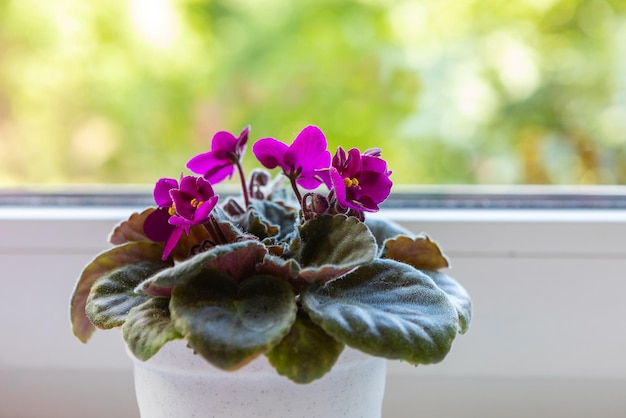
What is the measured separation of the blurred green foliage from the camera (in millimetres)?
967

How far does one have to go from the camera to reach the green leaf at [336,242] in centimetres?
45

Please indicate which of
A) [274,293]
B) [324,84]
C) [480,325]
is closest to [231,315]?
[274,293]

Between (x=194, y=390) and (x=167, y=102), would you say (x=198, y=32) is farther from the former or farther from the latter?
(x=194, y=390)

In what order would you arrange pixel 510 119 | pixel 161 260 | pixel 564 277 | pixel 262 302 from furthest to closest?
pixel 510 119
pixel 564 277
pixel 161 260
pixel 262 302

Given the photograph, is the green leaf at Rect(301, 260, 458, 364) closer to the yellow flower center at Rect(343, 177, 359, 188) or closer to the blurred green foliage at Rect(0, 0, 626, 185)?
the yellow flower center at Rect(343, 177, 359, 188)

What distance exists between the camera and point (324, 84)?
1.00 metres

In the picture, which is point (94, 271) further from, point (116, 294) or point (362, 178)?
point (362, 178)

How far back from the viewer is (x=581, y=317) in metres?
0.78

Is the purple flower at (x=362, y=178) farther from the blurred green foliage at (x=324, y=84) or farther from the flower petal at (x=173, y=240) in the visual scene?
the blurred green foliage at (x=324, y=84)

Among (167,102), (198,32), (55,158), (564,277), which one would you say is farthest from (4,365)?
(564,277)

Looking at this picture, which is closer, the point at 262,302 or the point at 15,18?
the point at 262,302

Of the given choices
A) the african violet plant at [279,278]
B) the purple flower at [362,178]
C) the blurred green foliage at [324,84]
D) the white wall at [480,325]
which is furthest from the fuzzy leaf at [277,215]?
the blurred green foliage at [324,84]

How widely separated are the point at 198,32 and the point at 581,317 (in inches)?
27.4

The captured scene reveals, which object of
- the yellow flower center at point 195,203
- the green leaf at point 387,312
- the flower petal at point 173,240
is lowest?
the green leaf at point 387,312
